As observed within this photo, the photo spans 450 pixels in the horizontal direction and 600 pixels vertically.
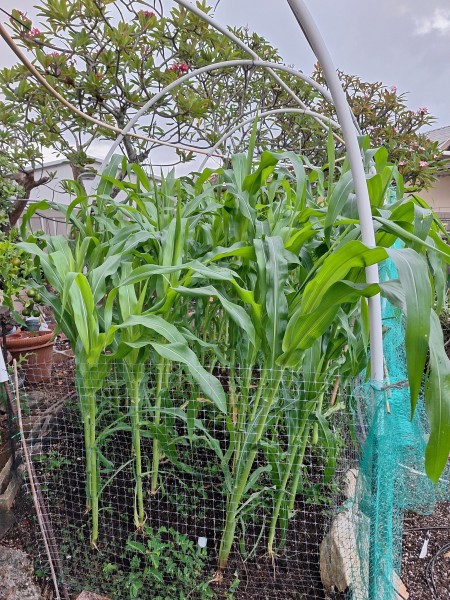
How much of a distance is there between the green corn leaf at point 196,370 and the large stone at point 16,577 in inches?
28.5

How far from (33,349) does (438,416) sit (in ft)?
6.29

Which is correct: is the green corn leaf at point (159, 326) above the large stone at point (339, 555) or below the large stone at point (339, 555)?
above

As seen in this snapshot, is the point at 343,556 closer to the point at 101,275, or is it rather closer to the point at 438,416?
the point at 438,416

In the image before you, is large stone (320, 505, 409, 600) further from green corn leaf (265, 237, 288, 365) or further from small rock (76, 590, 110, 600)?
small rock (76, 590, 110, 600)

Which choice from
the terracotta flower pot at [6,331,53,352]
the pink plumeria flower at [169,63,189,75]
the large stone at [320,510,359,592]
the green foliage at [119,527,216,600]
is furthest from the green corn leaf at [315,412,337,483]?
the pink plumeria flower at [169,63,189,75]

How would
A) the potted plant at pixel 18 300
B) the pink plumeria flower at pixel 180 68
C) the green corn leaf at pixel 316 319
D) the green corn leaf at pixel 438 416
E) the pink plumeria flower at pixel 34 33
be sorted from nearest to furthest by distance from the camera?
1. the green corn leaf at pixel 438 416
2. the green corn leaf at pixel 316 319
3. the potted plant at pixel 18 300
4. the pink plumeria flower at pixel 34 33
5. the pink plumeria flower at pixel 180 68

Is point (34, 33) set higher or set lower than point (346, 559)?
higher

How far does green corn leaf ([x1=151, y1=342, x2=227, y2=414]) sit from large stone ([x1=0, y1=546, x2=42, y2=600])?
72 cm

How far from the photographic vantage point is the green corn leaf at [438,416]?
0.62m

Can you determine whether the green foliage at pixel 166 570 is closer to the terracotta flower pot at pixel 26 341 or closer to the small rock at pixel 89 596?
the small rock at pixel 89 596

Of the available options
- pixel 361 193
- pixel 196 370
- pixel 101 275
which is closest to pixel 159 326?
pixel 196 370

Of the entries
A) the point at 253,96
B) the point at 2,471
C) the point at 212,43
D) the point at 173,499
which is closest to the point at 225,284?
the point at 173,499

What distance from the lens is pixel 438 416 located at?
625 millimetres

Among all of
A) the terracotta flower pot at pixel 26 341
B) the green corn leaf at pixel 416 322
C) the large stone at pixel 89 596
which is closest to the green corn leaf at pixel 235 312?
the green corn leaf at pixel 416 322
